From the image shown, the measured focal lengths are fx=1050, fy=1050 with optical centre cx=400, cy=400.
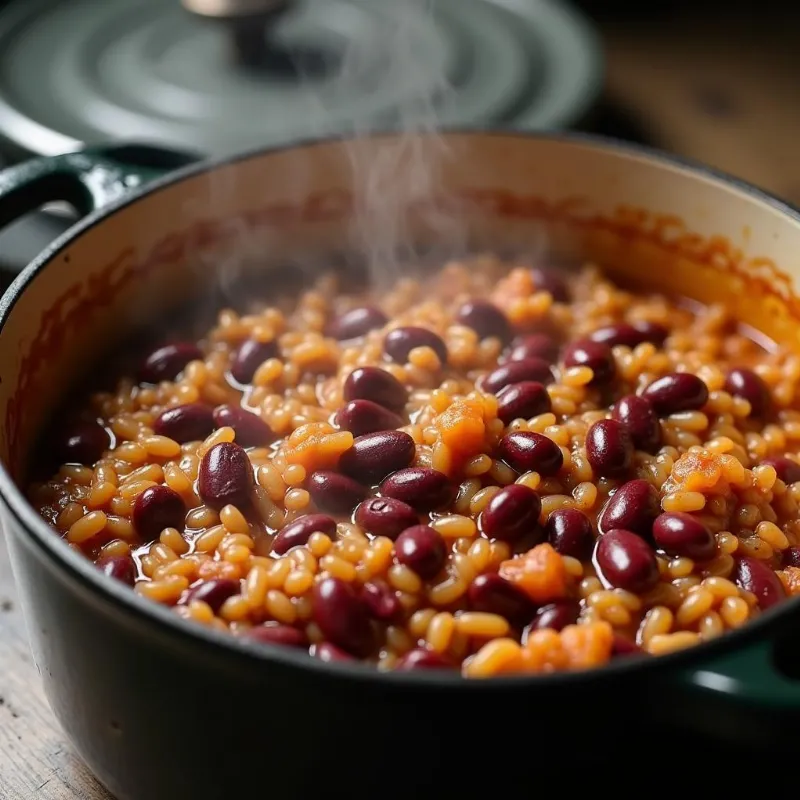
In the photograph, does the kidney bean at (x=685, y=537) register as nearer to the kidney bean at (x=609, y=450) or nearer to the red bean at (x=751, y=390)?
the kidney bean at (x=609, y=450)

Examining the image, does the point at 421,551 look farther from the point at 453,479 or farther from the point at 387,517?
the point at 453,479

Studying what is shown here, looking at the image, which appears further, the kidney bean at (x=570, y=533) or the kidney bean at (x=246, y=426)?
the kidney bean at (x=246, y=426)

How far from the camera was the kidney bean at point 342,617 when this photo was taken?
1.26 m

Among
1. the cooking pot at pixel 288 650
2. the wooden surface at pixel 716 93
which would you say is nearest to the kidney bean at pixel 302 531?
the cooking pot at pixel 288 650

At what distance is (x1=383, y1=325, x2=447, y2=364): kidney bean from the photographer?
178 centimetres

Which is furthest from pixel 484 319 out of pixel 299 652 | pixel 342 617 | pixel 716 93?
pixel 716 93

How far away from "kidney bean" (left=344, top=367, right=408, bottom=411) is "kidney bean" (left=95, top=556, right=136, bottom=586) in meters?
0.43

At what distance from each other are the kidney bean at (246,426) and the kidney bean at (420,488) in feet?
0.88

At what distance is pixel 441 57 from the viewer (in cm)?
270

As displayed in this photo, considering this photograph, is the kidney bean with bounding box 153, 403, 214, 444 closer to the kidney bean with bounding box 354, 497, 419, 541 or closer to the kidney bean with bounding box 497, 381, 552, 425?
the kidney bean with bounding box 354, 497, 419, 541

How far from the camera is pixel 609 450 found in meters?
1.54

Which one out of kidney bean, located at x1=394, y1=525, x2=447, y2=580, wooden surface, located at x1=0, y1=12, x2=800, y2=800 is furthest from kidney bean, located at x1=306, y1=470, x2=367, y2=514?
wooden surface, located at x1=0, y1=12, x2=800, y2=800

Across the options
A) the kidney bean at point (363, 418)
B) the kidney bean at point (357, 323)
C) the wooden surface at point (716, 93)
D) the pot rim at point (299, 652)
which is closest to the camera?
the pot rim at point (299, 652)

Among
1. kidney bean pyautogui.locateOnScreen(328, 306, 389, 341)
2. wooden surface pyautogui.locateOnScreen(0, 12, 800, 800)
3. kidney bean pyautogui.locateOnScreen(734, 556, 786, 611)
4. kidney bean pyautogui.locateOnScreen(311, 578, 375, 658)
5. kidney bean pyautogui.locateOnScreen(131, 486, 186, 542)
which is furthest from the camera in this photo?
wooden surface pyautogui.locateOnScreen(0, 12, 800, 800)
